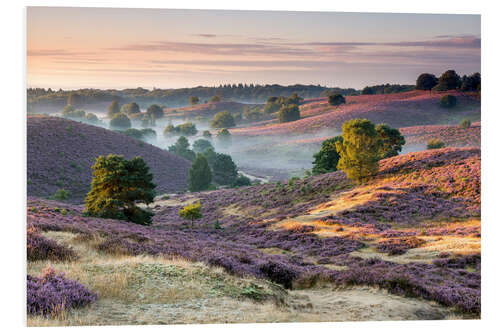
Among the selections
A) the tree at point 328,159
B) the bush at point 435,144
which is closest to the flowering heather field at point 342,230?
the bush at point 435,144

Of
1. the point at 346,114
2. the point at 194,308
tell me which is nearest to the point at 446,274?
the point at 194,308

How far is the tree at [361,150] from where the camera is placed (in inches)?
1264

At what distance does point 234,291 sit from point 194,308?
1.18 m

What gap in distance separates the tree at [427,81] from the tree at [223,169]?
41.6m

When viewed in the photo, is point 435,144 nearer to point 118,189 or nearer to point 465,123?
point 465,123

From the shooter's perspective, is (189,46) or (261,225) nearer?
(189,46)

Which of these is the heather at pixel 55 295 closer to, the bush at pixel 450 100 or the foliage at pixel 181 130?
the bush at pixel 450 100

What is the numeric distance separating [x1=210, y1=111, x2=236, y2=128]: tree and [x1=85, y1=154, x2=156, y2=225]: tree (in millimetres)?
28302

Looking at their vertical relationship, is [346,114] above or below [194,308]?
above

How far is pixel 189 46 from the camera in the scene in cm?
2011

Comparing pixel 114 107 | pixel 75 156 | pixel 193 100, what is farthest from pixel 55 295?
pixel 75 156

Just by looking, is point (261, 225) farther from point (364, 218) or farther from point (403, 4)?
point (403, 4)

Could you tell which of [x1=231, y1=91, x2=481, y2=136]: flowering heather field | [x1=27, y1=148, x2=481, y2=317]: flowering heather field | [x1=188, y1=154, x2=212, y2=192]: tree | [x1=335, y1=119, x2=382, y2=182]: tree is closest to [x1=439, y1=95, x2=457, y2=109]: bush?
[x1=231, y1=91, x2=481, y2=136]: flowering heather field

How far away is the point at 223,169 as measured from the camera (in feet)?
211
